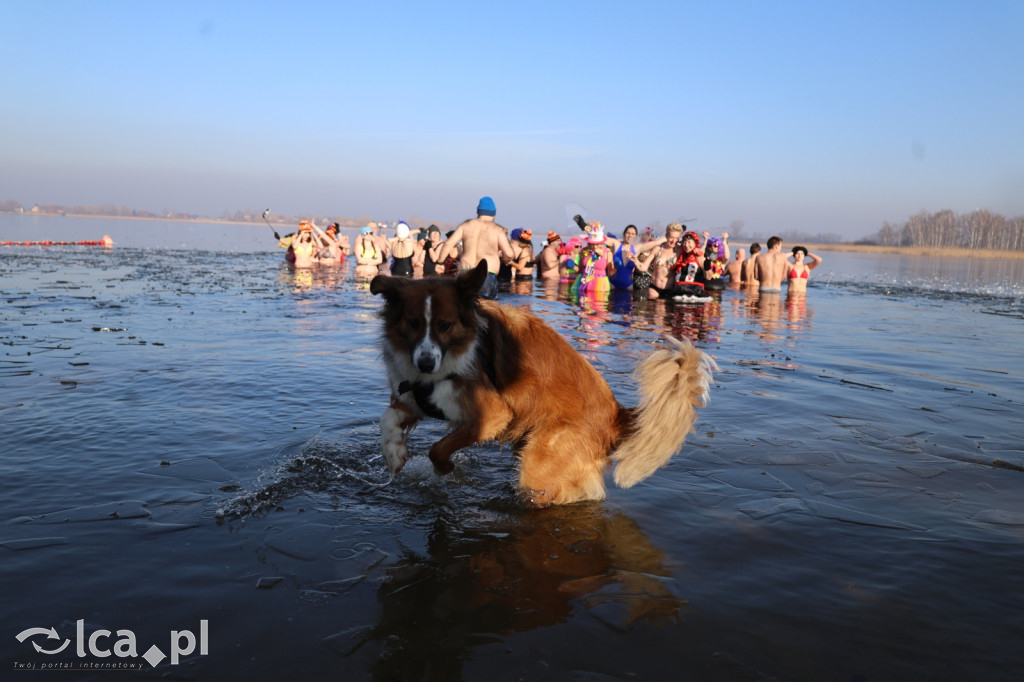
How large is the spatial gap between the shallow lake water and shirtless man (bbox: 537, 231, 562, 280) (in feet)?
62.3

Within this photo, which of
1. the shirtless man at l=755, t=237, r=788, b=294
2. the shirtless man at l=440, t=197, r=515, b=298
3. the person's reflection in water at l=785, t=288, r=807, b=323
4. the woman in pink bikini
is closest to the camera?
the shirtless man at l=440, t=197, r=515, b=298

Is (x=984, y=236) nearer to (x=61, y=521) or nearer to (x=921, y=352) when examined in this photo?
(x=921, y=352)

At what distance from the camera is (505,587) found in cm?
362

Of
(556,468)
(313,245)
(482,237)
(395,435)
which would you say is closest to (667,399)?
(556,468)

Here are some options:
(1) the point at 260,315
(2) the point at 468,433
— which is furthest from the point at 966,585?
(1) the point at 260,315

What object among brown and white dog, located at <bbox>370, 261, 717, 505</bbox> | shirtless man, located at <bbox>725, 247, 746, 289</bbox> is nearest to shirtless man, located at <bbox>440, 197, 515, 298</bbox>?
brown and white dog, located at <bbox>370, 261, 717, 505</bbox>

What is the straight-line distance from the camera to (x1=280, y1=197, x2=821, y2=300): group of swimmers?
532 inches

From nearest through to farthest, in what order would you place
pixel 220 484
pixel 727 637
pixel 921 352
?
pixel 727 637 → pixel 220 484 → pixel 921 352

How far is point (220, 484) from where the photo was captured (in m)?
4.81

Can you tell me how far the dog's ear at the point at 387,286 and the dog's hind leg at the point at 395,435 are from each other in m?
0.82

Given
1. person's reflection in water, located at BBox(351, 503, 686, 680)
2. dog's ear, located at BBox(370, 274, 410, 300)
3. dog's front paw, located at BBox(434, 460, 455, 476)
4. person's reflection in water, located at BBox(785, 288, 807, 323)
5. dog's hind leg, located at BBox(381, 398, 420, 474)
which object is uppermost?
dog's ear, located at BBox(370, 274, 410, 300)

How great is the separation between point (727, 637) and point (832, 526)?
1817mm

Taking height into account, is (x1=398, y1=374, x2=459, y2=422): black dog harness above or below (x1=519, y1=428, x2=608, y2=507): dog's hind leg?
above

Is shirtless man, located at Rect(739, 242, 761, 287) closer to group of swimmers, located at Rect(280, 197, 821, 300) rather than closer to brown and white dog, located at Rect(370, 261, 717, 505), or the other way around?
group of swimmers, located at Rect(280, 197, 821, 300)
